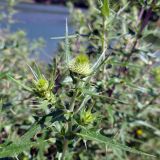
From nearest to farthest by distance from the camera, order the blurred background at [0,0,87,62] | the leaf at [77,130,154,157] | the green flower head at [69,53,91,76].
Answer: the leaf at [77,130,154,157] < the green flower head at [69,53,91,76] < the blurred background at [0,0,87,62]

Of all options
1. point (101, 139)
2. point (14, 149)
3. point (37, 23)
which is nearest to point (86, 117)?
point (101, 139)

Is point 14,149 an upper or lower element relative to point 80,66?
lower

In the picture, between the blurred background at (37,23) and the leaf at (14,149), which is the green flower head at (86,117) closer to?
the leaf at (14,149)

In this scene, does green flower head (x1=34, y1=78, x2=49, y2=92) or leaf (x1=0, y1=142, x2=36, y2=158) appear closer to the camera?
leaf (x1=0, y1=142, x2=36, y2=158)

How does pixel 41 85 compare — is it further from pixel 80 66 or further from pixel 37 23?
pixel 37 23

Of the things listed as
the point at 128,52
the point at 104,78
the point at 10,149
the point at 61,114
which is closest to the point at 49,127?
the point at 61,114

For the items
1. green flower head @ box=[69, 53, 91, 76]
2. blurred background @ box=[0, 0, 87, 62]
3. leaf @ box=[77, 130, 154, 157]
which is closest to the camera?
leaf @ box=[77, 130, 154, 157]

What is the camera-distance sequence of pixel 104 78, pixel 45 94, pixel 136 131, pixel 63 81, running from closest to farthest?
pixel 45 94 → pixel 63 81 → pixel 104 78 → pixel 136 131

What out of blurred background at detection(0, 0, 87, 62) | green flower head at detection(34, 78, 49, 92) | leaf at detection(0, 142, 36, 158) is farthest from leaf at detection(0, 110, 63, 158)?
blurred background at detection(0, 0, 87, 62)

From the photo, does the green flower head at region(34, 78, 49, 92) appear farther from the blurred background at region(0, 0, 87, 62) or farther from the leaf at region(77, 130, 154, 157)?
the blurred background at region(0, 0, 87, 62)

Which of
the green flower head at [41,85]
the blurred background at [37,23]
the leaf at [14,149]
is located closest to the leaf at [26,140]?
the leaf at [14,149]

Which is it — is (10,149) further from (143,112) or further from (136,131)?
(136,131)
